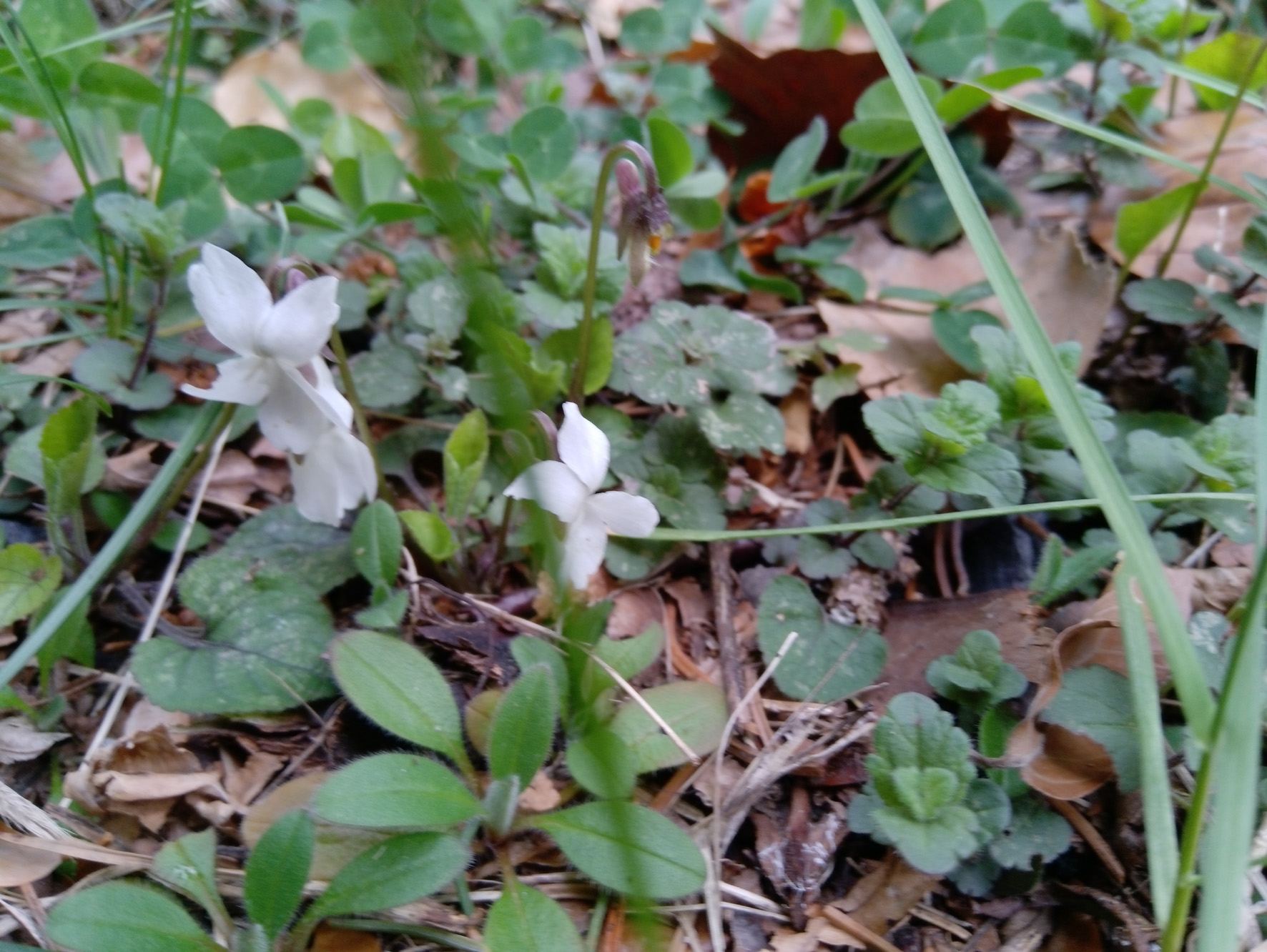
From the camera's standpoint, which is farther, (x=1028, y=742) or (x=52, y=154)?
(x=52, y=154)

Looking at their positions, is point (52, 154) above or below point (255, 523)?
above

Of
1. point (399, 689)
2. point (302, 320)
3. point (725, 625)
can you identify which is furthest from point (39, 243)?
point (725, 625)

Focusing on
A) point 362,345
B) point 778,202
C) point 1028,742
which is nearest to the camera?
point 1028,742

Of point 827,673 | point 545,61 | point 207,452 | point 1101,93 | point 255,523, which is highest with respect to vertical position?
point 545,61

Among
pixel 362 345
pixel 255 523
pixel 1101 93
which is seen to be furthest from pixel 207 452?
pixel 1101 93

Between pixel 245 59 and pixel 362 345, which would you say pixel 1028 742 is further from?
pixel 245 59

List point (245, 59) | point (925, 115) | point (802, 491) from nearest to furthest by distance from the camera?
point (925, 115) < point (802, 491) < point (245, 59)

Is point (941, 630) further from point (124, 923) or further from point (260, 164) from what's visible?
point (260, 164)

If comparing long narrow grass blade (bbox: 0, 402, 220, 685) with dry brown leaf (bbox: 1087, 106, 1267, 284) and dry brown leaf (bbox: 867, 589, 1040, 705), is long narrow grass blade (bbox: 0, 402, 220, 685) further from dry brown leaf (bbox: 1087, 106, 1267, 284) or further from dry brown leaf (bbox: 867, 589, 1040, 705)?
dry brown leaf (bbox: 1087, 106, 1267, 284)
